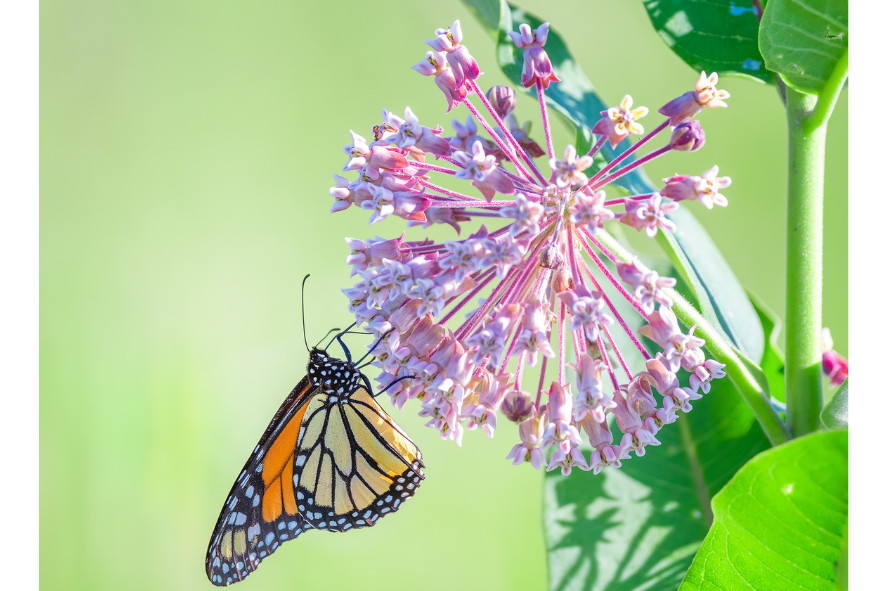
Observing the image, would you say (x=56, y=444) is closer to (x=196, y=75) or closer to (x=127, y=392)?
(x=127, y=392)

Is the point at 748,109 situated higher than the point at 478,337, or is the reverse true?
the point at 748,109

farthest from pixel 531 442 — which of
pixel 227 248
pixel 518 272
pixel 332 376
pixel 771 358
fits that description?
pixel 227 248

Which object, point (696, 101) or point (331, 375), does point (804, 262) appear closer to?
point (696, 101)

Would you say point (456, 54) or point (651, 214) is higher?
point (456, 54)

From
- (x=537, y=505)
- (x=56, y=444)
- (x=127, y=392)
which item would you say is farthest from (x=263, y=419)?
(x=537, y=505)

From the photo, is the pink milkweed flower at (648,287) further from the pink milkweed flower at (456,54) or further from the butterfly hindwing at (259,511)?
the butterfly hindwing at (259,511)

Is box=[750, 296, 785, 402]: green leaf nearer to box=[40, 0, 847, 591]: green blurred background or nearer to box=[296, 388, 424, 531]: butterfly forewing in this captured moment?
box=[296, 388, 424, 531]: butterfly forewing

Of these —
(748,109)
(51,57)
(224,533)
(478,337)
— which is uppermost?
(51,57)

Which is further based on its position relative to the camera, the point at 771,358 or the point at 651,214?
the point at 771,358
